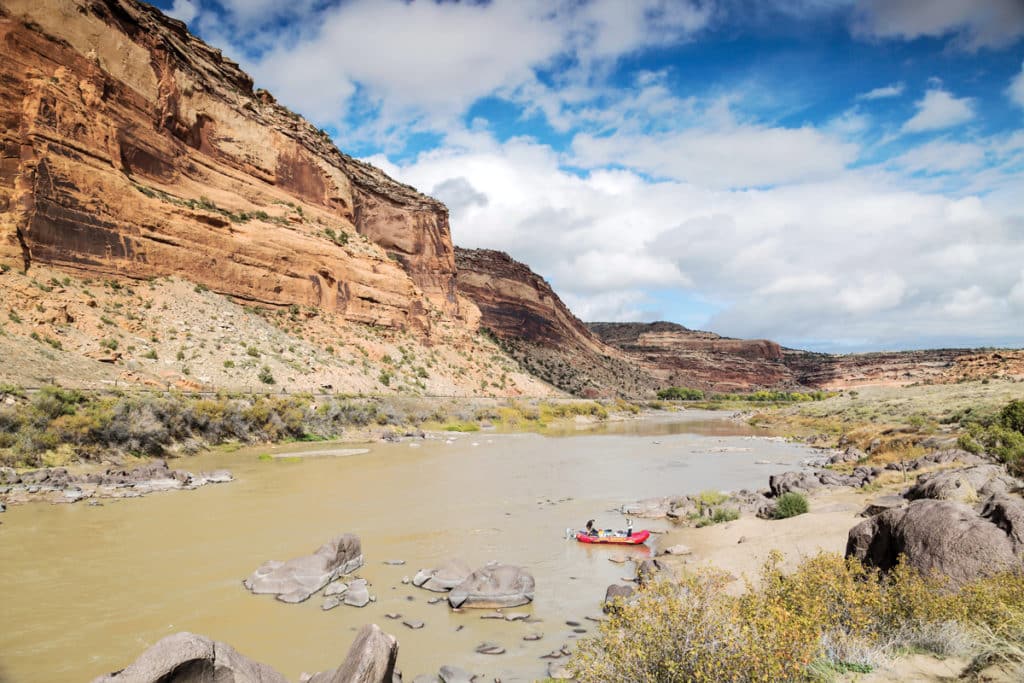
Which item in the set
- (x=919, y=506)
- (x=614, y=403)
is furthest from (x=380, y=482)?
(x=614, y=403)

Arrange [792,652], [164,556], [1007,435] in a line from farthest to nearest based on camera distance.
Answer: [1007,435] → [164,556] → [792,652]

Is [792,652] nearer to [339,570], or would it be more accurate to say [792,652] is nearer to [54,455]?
[339,570]

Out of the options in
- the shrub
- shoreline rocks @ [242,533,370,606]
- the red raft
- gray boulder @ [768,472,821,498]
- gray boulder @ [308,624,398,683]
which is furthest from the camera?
gray boulder @ [768,472,821,498]

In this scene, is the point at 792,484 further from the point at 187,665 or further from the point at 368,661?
the point at 187,665

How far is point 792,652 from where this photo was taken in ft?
13.5

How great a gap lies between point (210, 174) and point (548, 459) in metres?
34.5

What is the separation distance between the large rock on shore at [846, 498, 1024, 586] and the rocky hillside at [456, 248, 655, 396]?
245 ft

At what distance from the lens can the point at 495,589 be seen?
332 inches

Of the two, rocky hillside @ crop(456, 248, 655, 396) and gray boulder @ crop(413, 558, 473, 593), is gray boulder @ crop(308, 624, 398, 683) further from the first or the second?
rocky hillside @ crop(456, 248, 655, 396)

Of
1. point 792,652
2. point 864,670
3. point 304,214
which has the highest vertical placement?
point 304,214

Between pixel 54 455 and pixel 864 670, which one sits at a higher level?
pixel 54 455

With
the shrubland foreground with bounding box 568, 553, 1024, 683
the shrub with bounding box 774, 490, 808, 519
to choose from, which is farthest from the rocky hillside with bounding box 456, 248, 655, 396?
the shrubland foreground with bounding box 568, 553, 1024, 683

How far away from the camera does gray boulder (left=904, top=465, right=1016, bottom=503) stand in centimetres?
887

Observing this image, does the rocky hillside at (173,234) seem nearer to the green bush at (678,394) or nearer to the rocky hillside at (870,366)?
the green bush at (678,394)
